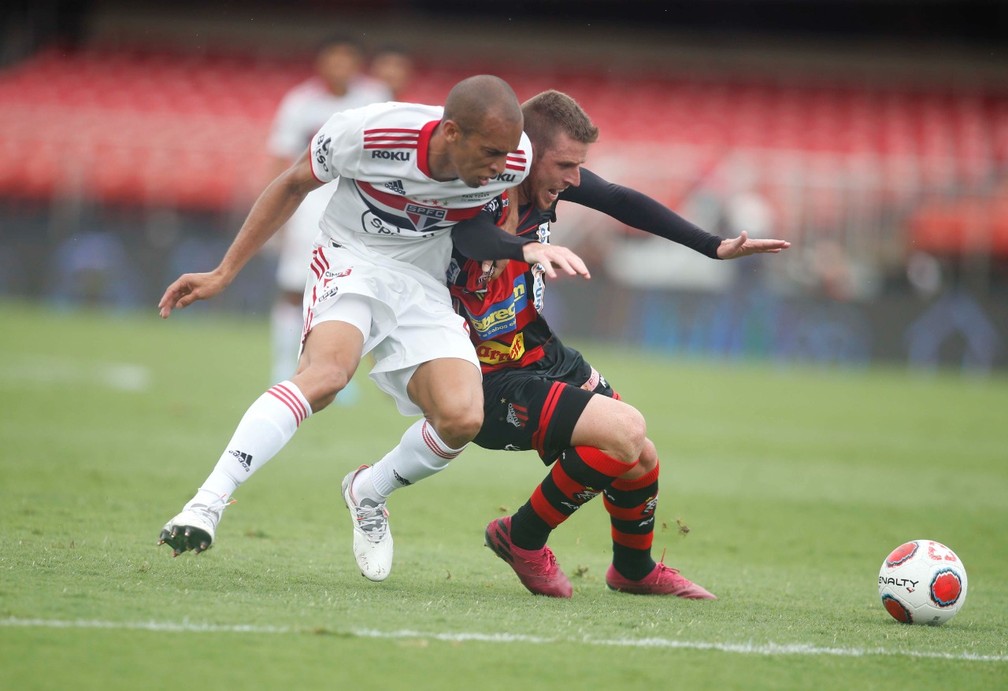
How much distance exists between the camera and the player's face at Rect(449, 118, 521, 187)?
4539mm

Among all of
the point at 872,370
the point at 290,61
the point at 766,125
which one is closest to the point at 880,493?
the point at 872,370

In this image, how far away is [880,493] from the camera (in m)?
8.51

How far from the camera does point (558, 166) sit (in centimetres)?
493

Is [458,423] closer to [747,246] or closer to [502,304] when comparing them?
[502,304]

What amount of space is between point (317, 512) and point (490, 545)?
1.87 m

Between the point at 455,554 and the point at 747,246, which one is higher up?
the point at 747,246

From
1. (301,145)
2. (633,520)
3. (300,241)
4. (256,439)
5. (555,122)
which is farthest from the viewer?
(300,241)

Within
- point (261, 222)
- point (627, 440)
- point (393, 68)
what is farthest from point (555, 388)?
point (393, 68)

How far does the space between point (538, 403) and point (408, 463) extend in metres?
0.56

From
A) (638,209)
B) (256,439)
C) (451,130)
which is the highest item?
(451,130)

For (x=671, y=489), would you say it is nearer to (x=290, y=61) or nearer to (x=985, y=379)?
(x=985, y=379)

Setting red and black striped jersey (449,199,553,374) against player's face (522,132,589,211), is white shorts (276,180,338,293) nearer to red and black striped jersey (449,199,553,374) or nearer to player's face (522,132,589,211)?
red and black striped jersey (449,199,553,374)

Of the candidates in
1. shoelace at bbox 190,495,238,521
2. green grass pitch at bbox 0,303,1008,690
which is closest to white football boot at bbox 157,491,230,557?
shoelace at bbox 190,495,238,521

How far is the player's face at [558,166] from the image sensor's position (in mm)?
4914
